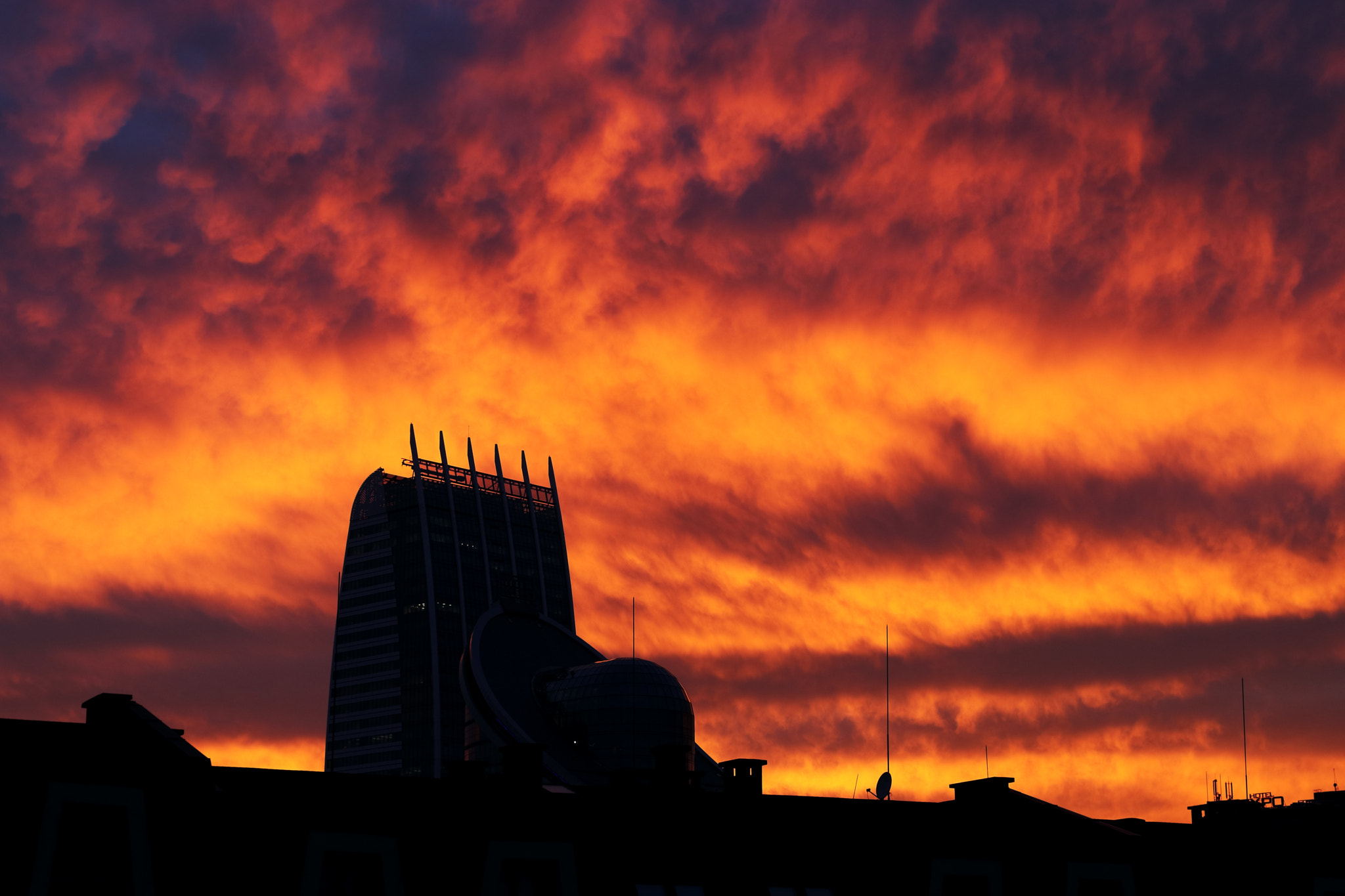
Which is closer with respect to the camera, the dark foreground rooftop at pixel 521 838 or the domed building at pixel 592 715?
the dark foreground rooftop at pixel 521 838

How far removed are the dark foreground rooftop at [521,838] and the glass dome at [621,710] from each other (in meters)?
122

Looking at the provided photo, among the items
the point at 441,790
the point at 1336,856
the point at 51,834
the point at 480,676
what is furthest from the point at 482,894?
the point at 480,676

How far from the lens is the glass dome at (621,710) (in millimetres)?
178625

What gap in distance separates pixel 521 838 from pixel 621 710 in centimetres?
13606

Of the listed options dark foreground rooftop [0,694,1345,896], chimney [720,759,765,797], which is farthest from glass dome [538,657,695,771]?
dark foreground rooftop [0,694,1345,896]

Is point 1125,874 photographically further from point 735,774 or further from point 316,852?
point 316,852

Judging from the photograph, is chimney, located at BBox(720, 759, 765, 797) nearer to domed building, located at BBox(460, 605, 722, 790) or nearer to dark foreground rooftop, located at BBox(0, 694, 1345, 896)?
dark foreground rooftop, located at BBox(0, 694, 1345, 896)

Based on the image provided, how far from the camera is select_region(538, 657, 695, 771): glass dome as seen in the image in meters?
179

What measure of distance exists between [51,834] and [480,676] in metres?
157

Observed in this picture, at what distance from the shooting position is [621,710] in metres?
180

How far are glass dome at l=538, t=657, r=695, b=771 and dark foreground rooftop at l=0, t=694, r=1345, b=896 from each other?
12223cm

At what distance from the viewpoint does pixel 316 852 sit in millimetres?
41969

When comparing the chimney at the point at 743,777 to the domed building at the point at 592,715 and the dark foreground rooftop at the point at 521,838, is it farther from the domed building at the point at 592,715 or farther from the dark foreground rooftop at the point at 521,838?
the domed building at the point at 592,715

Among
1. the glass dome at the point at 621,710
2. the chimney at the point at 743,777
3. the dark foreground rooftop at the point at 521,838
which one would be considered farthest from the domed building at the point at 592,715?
the dark foreground rooftop at the point at 521,838
